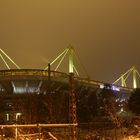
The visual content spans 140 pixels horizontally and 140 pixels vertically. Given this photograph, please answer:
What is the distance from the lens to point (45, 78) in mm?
67688

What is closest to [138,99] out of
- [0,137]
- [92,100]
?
[92,100]

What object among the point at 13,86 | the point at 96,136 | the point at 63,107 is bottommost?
the point at 96,136

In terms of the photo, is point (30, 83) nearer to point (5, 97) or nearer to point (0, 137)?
point (5, 97)

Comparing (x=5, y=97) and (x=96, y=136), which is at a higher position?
(x=5, y=97)

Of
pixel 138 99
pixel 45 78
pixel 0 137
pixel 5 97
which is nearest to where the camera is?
pixel 0 137

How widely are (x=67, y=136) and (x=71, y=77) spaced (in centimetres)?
216

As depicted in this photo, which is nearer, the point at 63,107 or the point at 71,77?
the point at 71,77

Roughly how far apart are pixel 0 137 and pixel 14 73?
61224mm

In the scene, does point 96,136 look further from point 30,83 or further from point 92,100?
point 30,83

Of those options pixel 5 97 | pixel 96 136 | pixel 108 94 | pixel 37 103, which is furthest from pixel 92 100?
pixel 96 136

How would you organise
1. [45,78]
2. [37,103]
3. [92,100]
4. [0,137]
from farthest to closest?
[45,78] → [92,100] → [37,103] → [0,137]

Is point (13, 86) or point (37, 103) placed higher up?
point (13, 86)

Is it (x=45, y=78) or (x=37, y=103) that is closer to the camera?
(x=37, y=103)

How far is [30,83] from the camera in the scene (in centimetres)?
6931
